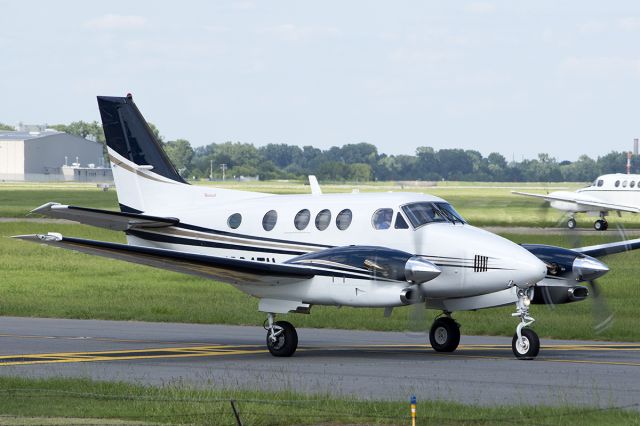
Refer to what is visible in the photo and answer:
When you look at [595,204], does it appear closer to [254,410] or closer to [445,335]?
[445,335]

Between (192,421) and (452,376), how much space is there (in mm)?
5892

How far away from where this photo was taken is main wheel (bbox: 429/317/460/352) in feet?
74.8

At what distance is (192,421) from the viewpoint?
14727 millimetres

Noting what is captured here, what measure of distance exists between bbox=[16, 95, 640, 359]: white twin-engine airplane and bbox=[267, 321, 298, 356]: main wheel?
20mm

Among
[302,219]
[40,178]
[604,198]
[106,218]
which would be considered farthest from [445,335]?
[40,178]

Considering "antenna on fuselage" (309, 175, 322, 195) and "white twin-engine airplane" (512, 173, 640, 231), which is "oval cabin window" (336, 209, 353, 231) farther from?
"white twin-engine airplane" (512, 173, 640, 231)

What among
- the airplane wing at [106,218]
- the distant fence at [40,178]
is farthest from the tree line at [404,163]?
the airplane wing at [106,218]

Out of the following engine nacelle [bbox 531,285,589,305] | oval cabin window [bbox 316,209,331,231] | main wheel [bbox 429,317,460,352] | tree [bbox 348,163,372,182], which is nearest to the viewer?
engine nacelle [bbox 531,285,589,305]

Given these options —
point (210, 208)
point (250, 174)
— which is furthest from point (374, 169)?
point (210, 208)

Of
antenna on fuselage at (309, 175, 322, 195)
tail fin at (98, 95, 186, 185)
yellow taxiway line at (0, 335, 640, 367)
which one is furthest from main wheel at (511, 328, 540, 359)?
tail fin at (98, 95, 186, 185)

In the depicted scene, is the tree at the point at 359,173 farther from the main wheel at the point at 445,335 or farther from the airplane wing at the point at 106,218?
the main wheel at the point at 445,335

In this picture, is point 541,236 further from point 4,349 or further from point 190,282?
point 4,349

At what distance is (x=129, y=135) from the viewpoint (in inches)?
1109

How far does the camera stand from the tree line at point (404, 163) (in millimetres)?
152125
